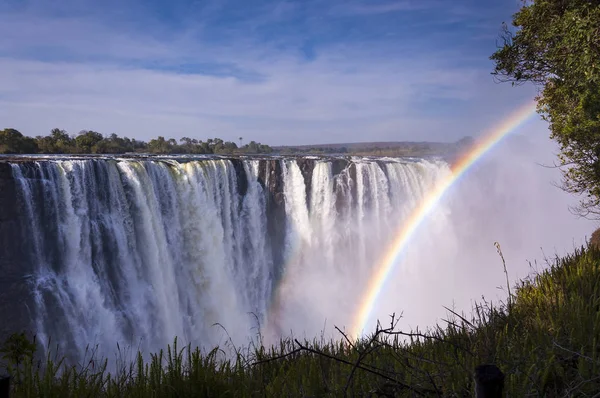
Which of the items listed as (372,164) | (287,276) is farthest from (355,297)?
(372,164)

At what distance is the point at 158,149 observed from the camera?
109 ft

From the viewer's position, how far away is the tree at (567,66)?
6.75 m

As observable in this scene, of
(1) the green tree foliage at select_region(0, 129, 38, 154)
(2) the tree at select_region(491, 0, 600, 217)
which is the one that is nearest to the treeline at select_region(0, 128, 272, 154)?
(1) the green tree foliage at select_region(0, 129, 38, 154)

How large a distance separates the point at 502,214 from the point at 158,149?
2636 cm

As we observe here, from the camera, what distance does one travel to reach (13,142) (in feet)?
71.1

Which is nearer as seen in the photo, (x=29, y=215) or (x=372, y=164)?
(x=29, y=215)

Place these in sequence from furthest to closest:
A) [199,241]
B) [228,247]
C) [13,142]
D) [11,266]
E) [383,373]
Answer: [13,142]
[228,247]
[199,241]
[11,266]
[383,373]

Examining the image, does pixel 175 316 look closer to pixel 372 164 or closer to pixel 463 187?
pixel 372 164

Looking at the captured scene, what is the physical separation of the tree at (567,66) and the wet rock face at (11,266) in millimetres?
12213

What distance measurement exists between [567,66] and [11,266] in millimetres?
13364

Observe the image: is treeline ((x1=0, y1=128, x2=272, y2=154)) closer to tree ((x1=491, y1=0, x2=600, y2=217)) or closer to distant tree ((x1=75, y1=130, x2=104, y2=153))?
distant tree ((x1=75, y1=130, x2=104, y2=153))

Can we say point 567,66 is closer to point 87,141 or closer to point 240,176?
point 240,176

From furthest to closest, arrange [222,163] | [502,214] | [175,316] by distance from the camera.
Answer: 1. [502,214]
2. [222,163]
3. [175,316]

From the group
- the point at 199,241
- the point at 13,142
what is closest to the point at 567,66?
the point at 199,241
